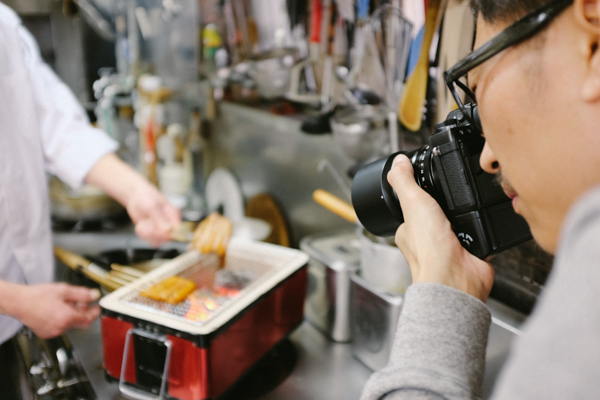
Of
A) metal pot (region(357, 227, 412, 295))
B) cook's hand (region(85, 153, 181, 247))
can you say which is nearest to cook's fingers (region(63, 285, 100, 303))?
cook's hand (region(85, 153, 181, 247))

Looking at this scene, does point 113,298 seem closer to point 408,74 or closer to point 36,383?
point 36,383

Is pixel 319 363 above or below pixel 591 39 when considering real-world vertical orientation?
below

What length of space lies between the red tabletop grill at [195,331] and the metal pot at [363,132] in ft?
1.20

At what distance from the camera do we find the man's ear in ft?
1.08

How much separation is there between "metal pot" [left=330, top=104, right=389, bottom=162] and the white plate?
808 mm

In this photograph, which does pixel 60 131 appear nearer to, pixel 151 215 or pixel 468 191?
pixel 151 215

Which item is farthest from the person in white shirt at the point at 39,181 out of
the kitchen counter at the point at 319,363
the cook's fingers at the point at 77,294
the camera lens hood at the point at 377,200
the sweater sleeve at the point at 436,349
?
the sweater sleeve at the point at 436,349

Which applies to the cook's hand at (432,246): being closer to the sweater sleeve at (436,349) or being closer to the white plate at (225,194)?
the sweater sleeve at (436,349)

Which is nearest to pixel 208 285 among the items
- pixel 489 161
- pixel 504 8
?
pixel 489 161

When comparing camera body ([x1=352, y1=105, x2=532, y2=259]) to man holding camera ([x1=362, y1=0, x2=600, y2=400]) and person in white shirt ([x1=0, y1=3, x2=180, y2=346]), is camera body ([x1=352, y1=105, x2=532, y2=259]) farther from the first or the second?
person in white shirt ([x1=0, y1=3, x2=180, y2=346])

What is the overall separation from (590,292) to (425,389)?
27 centimetres

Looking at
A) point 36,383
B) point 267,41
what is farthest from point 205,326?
point 267,41

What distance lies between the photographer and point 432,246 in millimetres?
608

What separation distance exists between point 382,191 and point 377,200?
21 mm
